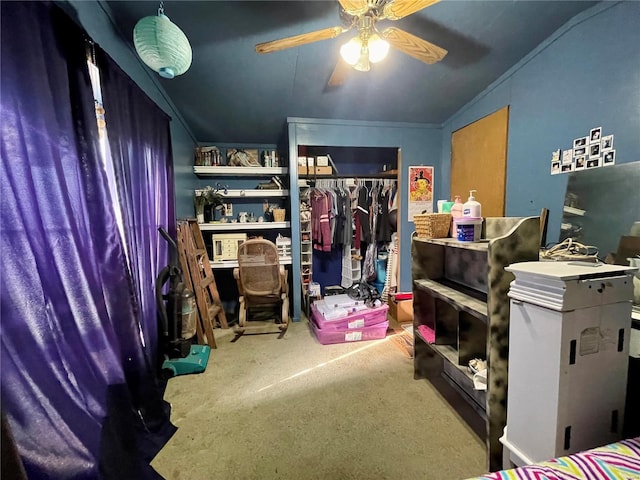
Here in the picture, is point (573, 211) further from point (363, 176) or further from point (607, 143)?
point (363, 176)

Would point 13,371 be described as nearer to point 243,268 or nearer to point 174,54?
point 174,54

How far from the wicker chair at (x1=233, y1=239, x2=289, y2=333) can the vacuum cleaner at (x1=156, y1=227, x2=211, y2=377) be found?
0.67m

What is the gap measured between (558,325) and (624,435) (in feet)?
2.13

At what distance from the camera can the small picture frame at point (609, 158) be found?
1.58 meters

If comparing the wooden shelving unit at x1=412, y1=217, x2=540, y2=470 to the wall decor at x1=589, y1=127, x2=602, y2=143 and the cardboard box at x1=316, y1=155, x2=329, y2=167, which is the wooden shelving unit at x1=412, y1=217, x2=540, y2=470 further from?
the cardboard box at x1=316, y1=155, x2=329, y2=167

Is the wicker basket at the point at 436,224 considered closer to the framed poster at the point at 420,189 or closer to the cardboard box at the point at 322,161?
the framed poster at the point at 420,189

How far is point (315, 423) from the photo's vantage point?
1.59 meters

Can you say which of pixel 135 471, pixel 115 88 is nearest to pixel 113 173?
pixel 115 88

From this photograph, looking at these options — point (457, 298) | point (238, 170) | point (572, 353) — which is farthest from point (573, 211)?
point (238, 170)

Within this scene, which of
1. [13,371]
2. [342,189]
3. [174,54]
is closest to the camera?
[13,371]

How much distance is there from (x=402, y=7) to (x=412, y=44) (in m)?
0.30

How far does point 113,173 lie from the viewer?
4.67 feet

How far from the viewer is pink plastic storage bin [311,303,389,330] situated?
2.61 meters

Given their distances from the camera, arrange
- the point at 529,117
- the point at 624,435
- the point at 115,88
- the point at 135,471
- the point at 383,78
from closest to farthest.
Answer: the point at 624,435 < the point at 135,471 < the point at 115,88 < the point at 529,117 < the point at 383,78
